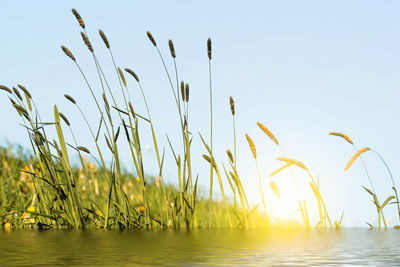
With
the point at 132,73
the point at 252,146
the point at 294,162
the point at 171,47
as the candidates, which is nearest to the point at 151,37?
the point at 171,47

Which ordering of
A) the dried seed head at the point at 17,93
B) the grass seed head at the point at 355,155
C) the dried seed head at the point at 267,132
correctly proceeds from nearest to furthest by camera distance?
the grass seed head at the point at 355,155
the dried seed head at the point at 267,132
the dried seed head at the point at 17,93

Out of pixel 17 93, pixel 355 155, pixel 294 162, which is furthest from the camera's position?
pixel 17 93

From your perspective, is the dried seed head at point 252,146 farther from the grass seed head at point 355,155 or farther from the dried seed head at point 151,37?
the dried seed head at point 151,37

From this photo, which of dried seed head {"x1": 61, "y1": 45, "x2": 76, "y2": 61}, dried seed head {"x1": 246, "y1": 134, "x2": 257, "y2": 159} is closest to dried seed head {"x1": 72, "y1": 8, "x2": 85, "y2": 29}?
dried seed head {"x1": 61, "y1": 45, "x2": 76, "y2": 61}

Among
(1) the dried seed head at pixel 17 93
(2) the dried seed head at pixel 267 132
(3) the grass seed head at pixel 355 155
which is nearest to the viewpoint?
(3) the grass seed head at pixel 355 155

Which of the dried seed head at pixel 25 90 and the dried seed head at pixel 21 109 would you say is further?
the dried seed head at pixel 25 90

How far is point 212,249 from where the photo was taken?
1.79m

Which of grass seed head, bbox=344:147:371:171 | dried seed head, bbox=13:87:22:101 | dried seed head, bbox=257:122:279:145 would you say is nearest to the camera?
grass seed head, bbox=344:147:371:171

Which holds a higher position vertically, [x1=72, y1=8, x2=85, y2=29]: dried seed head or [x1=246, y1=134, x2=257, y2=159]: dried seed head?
[x1=72, y1=8, x2=85, y2=29]: dried seed head

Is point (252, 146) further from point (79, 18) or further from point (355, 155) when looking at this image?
point (79, 18)

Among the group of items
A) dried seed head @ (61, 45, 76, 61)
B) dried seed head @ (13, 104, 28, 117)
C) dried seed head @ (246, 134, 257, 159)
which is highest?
dried seed head @ (61, 45, 76, 61)

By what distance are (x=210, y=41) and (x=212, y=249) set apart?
198 cm

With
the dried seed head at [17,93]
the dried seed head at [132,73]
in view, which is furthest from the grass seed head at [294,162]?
the dried seed head at [17,93]

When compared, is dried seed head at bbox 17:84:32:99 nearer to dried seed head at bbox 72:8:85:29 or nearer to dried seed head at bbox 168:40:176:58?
dried seed head at bbox 72:8:85:29
